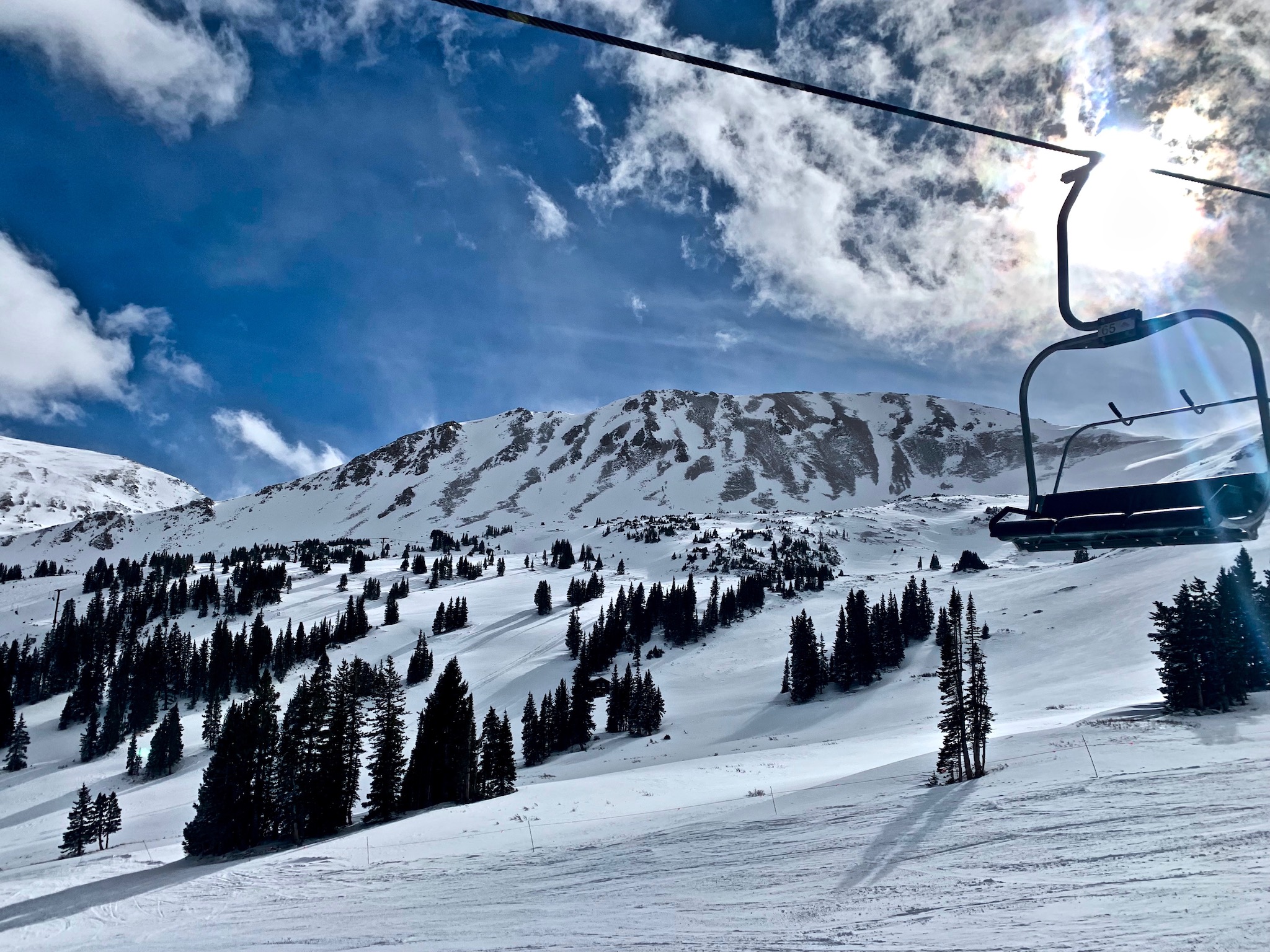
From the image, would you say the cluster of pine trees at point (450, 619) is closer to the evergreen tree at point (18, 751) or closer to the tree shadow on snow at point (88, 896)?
the evergreen tree at point (18, 751)

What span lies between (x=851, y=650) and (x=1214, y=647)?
3942cm

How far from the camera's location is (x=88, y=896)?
2089cm

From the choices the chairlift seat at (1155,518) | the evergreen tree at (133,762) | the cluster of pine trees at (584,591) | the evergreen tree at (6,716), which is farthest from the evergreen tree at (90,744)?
the chairlift seat at (1155,518)

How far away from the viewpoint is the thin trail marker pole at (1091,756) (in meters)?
18.2

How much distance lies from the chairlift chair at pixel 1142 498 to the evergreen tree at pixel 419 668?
8737cm

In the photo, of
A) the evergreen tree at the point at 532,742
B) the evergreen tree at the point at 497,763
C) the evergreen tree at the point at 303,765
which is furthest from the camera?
the evergreen tree at the point at 532,742

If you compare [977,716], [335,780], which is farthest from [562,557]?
[977,716]

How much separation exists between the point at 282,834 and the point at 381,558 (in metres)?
159

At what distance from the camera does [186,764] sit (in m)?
65.2

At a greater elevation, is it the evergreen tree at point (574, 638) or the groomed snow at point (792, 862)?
the evergreen tree at point (574, 638)

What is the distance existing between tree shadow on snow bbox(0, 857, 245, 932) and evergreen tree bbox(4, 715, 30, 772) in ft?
221

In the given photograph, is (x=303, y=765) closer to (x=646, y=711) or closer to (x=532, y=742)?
(x=532, y=742)

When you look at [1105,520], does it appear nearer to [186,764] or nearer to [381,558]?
[186,764]

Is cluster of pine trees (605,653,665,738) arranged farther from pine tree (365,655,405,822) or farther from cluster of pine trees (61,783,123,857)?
cluster of pine trees (61,783,123,857)
